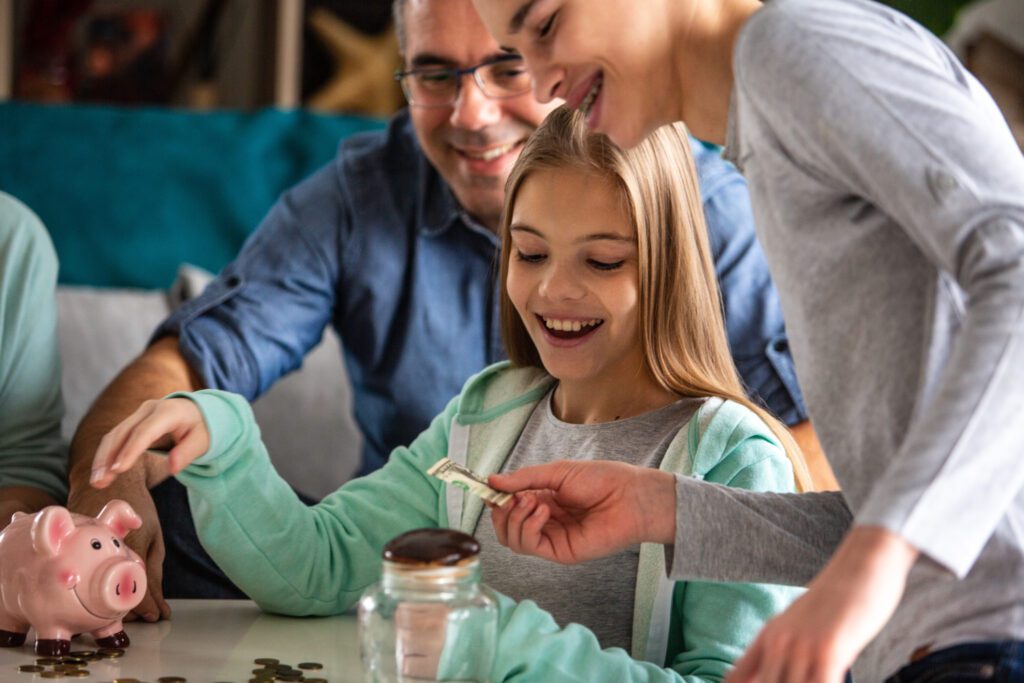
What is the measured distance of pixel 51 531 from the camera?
1072 millimetres

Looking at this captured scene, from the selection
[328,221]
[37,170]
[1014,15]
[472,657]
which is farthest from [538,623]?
[1014,15]

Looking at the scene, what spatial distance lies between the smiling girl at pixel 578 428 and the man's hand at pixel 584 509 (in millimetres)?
153

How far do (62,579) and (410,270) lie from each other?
103 centimetres

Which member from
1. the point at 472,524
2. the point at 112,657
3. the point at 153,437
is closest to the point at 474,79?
the point at 472,524

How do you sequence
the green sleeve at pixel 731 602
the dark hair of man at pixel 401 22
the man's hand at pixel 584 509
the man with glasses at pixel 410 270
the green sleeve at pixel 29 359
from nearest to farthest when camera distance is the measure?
the man's hand at pixel 584 509, the green sleeve at pixel 731 602, the green sleeve at pixel 29 359, the man with glasses at pixel 410 270, the dark hair of man at pixel 401 22

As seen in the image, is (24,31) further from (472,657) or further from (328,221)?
(472,657)

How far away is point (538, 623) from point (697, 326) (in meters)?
0.40

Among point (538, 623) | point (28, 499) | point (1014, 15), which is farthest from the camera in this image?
point (1014, 15)

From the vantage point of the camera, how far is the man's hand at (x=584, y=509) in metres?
0.98

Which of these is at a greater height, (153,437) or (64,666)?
(153,437)

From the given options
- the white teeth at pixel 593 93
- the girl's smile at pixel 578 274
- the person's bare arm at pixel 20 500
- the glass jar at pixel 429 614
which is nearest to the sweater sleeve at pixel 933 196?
the white teeth at pixel 593 93

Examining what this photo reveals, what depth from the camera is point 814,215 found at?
2.92 ft

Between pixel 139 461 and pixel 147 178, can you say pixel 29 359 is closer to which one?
pixel 139 461

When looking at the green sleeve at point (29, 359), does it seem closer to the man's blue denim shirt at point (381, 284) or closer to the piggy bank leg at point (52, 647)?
the man's blue denim shirt at point (381, 284)
